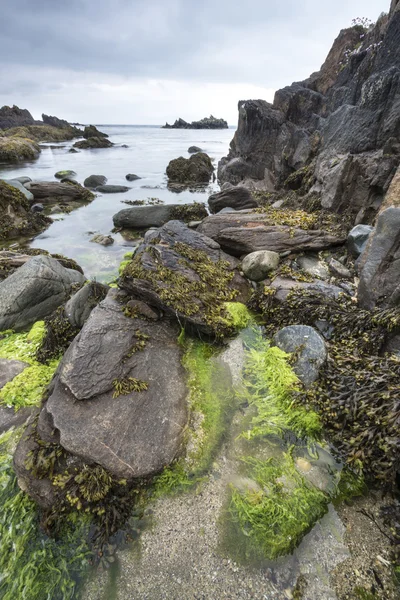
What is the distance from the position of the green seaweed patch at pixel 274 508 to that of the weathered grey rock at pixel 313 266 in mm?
4316

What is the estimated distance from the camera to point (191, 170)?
2198 centimetres

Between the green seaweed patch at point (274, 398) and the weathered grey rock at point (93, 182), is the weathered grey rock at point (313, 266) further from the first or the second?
the weathered grey rock at point (93, 182)

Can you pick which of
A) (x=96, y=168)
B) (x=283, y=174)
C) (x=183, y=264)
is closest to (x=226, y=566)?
(x=183, y=264)

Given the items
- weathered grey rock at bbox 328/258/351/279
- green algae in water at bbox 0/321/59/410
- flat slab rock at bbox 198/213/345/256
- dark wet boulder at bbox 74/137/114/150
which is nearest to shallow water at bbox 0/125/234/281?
green algae in water at bbox 0/321/59/410

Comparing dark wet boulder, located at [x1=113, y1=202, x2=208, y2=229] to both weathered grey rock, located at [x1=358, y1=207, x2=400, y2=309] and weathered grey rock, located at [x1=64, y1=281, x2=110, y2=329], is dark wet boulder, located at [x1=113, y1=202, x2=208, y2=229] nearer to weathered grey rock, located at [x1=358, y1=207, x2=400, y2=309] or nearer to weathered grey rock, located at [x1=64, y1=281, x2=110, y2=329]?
weathered grey rock, located at [x1=64, y1=281, x2=110, y2=329]

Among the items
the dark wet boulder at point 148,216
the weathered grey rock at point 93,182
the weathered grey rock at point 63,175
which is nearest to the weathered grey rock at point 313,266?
the dark wet boulder at point 148,216

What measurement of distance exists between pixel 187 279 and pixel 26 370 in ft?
10.2

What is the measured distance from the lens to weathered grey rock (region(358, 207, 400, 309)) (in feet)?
14.9

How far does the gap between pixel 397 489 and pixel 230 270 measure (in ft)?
16.0

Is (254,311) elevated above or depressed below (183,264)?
below

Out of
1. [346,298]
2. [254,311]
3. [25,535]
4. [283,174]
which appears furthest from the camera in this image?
[283,174]

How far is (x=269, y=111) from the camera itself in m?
17.3

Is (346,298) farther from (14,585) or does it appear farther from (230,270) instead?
(14,585)

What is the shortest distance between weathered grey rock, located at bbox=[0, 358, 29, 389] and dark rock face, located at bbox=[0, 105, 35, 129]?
78979 millimetres
